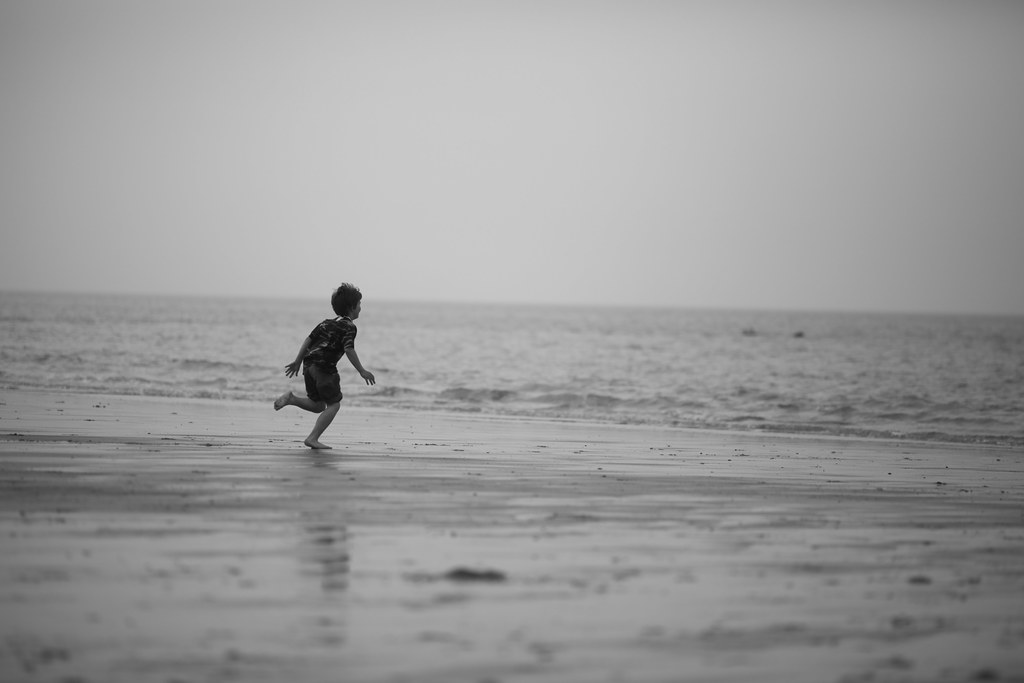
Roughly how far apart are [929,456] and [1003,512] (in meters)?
5.98

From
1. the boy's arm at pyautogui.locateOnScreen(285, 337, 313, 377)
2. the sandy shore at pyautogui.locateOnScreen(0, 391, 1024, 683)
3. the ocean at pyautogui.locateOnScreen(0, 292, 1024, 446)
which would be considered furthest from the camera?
the ocean at pyautogui.locateOnScreen(0, 292, 1024, 446)

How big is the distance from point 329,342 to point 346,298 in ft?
1.78

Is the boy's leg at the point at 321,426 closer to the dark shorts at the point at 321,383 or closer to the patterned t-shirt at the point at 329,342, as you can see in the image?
the dark shorts at the point at 321,383

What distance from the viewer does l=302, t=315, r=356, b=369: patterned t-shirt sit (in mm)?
13406

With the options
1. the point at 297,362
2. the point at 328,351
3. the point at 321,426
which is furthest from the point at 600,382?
the point at 297,362

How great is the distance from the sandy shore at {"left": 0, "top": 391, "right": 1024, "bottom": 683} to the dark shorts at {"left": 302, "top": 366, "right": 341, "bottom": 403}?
3.06 ft

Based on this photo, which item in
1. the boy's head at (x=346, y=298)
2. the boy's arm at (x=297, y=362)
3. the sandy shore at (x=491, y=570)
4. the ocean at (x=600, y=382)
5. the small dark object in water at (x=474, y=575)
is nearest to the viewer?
the sandy shore at (x=491, y=570)

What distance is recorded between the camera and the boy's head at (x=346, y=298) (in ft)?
43.5

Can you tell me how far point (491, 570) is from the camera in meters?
6.57

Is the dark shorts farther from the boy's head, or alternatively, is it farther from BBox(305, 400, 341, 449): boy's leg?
the boy's head

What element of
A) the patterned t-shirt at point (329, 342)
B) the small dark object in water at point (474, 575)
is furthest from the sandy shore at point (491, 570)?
the patterned t-shirt at point (329, 342)

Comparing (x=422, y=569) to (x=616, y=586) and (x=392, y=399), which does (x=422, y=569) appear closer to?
(x=616, y=586)

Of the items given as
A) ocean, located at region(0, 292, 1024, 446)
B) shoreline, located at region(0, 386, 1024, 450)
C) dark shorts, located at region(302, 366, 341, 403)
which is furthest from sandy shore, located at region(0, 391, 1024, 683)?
ocean, located at region(0, 292, 1024, 446)

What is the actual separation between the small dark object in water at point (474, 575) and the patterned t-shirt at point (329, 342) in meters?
7.18
